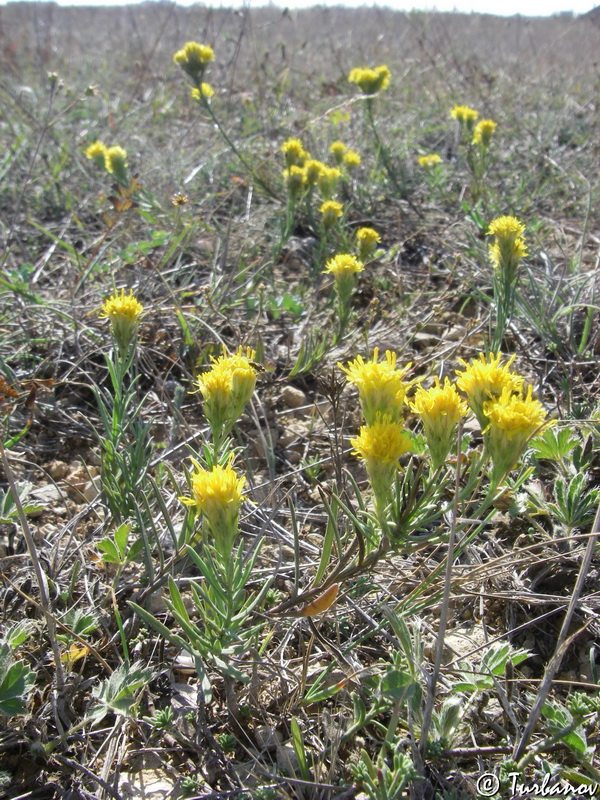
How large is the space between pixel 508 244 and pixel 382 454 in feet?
4.14

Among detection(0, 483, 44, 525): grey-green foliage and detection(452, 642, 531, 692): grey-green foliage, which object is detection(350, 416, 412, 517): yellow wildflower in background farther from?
detection(0, 483, 44, 525): grey-green foliage

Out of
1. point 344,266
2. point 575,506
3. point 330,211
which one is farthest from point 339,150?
point 575,506

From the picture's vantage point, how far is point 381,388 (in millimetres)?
1357

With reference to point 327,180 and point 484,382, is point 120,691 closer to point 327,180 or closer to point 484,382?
point 484,382

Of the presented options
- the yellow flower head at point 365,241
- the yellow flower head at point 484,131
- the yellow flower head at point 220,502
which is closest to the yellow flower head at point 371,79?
the yellow flower head at point 484,131

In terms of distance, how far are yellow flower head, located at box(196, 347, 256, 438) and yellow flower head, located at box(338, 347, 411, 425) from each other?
0.27 meters

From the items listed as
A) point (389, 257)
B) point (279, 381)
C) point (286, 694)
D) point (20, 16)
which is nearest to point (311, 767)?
point (286, 694)

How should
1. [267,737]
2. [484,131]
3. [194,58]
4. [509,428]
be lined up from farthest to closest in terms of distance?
[484,131] < [194,58] < [267,737] < [509,428]

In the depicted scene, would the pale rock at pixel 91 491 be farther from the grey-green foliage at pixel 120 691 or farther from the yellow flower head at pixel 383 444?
the yellow flower head at pixel 383 444

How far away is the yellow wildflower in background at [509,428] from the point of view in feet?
3.97

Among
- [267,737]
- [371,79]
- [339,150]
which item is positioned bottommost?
[267,737]

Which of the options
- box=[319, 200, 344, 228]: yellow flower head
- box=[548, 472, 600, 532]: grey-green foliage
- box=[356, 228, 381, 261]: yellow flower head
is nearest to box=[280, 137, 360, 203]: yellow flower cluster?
box=[319, 200, 344, 228]: yellow flower head

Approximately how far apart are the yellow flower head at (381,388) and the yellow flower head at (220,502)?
375mm

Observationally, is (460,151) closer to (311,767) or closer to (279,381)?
(279,381)
